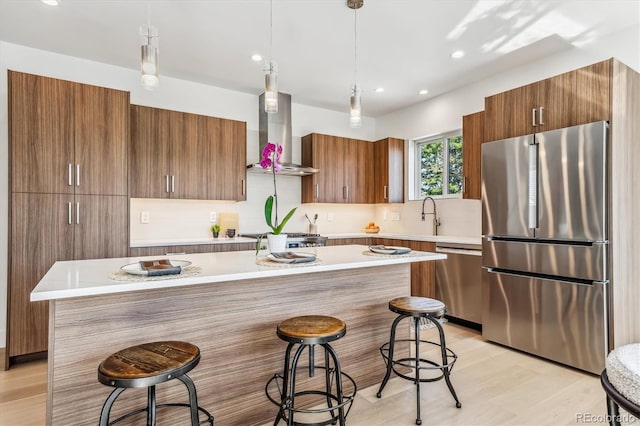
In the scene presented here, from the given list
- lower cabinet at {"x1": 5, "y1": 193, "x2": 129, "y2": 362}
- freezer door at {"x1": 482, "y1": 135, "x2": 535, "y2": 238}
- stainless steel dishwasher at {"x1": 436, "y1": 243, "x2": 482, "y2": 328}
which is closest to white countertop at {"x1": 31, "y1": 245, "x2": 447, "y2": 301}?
freezer door at {"x1": 482, "y1": 135, "x2": 535, "y2": 238}

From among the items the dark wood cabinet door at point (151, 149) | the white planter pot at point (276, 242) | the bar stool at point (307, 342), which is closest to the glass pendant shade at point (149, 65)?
the white planter pot at point (276, 242)

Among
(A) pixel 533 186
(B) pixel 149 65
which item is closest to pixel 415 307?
(A) pixel 533 186

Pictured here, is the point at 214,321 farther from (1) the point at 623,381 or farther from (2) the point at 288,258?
(1) the point at 623,381

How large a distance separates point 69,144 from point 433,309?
3.13m

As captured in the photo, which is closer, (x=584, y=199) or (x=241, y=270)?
(x=241, y=270)

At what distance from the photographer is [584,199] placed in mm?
2568

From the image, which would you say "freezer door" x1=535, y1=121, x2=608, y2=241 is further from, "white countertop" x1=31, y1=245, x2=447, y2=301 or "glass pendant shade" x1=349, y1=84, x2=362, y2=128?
"glass pendant shade" x1=349, y1=84, x2=362, y2=128

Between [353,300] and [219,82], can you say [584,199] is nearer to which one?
[353,300]

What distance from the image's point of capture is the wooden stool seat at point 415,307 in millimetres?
2053

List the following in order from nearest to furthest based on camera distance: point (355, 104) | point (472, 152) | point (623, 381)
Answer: point (623, 381), point (355, 104), point (472, 152)

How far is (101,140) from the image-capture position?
3.04m

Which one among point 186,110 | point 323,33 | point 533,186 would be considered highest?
point 323,33

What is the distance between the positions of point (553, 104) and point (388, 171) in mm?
2306

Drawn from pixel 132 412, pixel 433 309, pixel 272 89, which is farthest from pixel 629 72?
pixel 132 412
